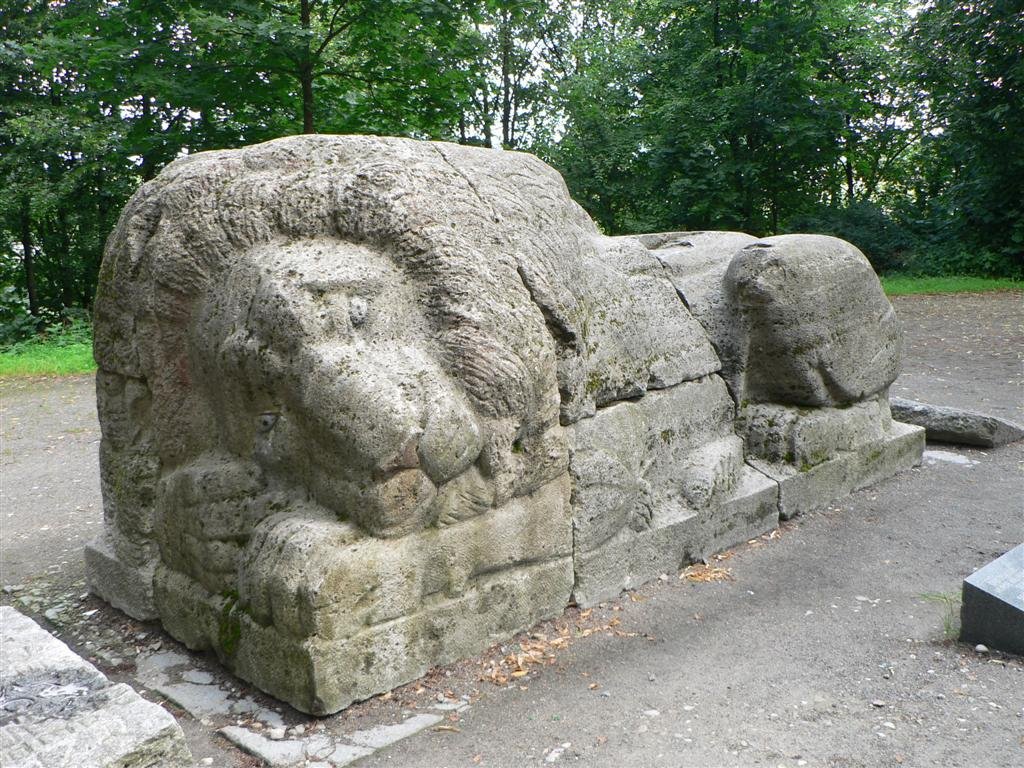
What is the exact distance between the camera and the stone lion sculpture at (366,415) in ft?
9.56

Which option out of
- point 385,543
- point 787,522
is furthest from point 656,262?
point 385,543

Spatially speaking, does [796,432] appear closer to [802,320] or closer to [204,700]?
[802,320]

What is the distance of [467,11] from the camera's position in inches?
410

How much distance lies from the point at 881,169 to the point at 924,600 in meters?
20.4

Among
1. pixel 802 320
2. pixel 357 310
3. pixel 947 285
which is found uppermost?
pixel 357 310

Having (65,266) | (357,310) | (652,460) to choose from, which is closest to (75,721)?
(357,310)

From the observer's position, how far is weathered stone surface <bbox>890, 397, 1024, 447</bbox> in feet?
20.2

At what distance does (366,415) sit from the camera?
2.83 meters

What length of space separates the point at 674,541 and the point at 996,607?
1276 millimetres

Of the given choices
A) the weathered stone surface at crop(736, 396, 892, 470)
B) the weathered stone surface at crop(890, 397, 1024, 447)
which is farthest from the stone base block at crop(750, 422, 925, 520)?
the weathered stone surface at crop(890, 397, 1024, 447)

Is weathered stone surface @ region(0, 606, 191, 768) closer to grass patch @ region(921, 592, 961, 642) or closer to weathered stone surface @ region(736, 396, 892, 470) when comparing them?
grass patch @ region(921, 592, 961, 642)

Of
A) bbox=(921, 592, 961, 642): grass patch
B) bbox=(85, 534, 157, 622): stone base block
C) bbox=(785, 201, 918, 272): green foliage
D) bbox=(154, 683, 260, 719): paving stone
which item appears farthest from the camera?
bbox=(785, 201, 918, 272): green foliage

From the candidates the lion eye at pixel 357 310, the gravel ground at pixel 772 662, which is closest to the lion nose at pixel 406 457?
the lion eye at pixel 357 310

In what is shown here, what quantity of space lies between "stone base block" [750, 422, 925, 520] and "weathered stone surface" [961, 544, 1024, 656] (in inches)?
54.2
